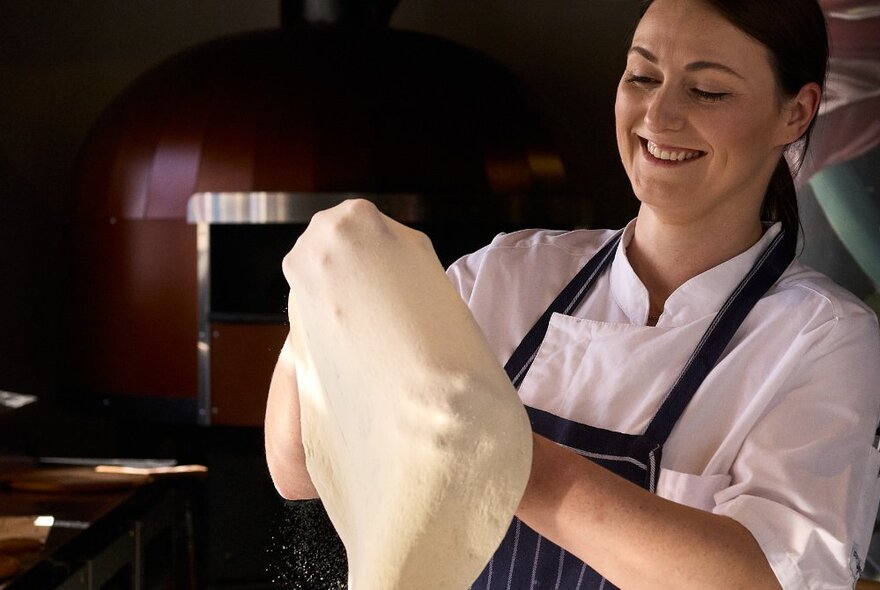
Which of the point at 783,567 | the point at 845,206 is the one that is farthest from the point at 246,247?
the point at 783,567

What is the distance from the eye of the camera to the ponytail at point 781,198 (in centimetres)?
122

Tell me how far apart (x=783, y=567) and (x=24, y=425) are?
7.96 ft

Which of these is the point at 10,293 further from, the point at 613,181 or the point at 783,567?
the point at 783,567

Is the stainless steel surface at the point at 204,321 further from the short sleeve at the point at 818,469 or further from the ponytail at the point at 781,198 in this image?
the short sleeve at the point at 818,469

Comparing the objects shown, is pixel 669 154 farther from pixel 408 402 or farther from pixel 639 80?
pixel 408 402

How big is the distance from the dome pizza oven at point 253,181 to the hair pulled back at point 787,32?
5.76 feet

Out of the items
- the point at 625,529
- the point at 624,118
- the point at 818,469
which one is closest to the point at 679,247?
the point at 624,118

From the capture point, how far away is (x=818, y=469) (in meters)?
0.91

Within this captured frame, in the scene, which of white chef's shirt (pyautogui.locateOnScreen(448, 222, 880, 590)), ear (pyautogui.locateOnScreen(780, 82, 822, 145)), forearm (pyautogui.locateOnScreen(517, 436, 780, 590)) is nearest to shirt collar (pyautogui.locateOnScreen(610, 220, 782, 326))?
white chef's shirt (pyautogui.locateOnScreen(448, 222, 880, 590))

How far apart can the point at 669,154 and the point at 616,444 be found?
0.29 m

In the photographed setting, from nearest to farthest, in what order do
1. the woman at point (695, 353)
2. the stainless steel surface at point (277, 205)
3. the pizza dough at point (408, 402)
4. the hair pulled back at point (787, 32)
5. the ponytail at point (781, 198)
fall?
the pizza dough at point (408, 402)
the woman at point (695, 353)
the hair pulled back at point (787, 32)
the ponytail at point (781, 198)
the stainless steel surface at point (277, 205)

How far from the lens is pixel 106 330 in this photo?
306 cm

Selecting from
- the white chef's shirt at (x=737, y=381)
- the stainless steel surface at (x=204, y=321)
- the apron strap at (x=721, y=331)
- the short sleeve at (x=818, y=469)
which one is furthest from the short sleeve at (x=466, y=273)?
the stainless steel surface at (x=204, y=321)

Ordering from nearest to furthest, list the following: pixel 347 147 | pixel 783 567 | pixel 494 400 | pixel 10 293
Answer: pixel 494 400
pixel 783 567
pixel 347 147
pixel 10 293
